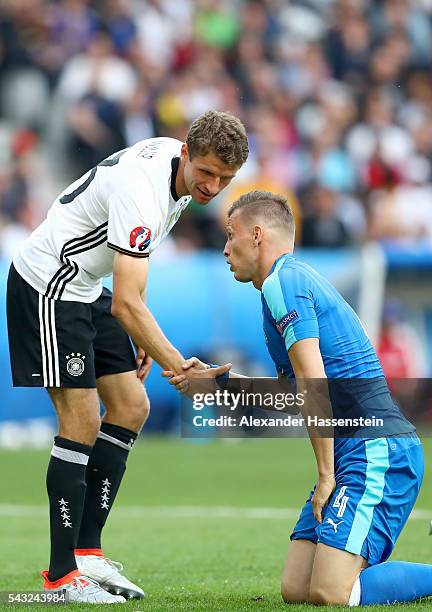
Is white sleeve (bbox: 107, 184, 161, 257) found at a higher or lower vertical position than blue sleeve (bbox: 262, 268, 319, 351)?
higher

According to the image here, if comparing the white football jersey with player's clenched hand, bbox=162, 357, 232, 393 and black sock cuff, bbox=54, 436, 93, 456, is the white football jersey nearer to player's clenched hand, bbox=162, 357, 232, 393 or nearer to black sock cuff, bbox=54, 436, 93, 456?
player's clenched hand, bbox=162, 357, 232, 393

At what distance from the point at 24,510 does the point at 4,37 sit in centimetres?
950

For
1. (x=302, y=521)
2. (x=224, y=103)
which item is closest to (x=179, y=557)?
(x=302, y=521)

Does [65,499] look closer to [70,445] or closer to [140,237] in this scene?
[70,445]

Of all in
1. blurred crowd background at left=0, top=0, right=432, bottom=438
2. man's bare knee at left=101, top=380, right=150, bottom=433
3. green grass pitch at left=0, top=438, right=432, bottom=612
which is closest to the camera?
green grass pitch at left=0, top=438, right=432, bottom=612

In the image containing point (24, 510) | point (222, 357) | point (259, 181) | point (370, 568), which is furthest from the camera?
point (259, 181)

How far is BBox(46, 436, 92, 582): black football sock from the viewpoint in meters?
5.49

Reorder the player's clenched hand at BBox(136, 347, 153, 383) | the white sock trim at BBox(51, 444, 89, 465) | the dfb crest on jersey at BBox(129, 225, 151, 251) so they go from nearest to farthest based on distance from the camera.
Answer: the dfb crest on jersey at BBox(129, 225, 151, 251)
the white sock trim at BBox(51, 444, 89, 465)
the player's clenched hand at BBox(136, 347, 153, 383)

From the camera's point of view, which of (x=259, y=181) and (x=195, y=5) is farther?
(x=195, y=5)

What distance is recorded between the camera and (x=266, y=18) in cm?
1875

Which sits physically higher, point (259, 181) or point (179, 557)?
point (259, 181)

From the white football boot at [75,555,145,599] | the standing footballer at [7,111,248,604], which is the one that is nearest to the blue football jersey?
the standing footballer at [7,111,248,604]

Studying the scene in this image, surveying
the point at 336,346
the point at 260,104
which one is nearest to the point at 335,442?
the point at 336,346

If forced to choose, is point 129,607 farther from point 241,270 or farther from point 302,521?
point 241,270
